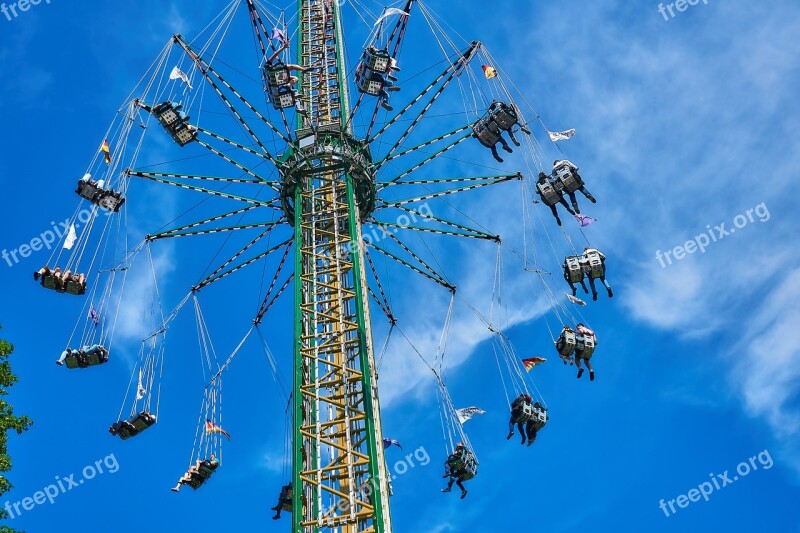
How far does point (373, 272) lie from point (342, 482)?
9358 mm

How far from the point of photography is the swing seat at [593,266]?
1094 inches

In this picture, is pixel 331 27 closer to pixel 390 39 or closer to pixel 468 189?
pixel 390 39

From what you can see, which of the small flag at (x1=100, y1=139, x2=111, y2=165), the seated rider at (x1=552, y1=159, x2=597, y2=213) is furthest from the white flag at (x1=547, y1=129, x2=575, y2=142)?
the small flag at (x1=100, y1=139, x2=111, y2=165)

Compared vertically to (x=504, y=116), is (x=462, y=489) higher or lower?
lower

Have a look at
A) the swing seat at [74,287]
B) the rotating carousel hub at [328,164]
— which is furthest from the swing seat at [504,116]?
the swing seat at [74,287]

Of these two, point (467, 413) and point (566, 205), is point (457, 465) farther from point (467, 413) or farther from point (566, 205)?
point (566, 205)

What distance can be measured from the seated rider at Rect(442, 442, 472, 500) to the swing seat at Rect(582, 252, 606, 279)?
7123 millimetres

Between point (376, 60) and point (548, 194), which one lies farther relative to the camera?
point (376, 60)

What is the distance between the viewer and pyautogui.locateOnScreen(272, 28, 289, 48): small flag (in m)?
29.2

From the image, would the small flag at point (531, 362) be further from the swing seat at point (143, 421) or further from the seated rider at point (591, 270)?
the swing seat at point (143, 421)

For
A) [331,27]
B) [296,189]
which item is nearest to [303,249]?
[296,189]

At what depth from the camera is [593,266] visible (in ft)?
91.2

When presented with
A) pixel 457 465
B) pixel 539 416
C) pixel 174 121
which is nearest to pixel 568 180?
pixel 539 416

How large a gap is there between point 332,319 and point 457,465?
23.4 ft
